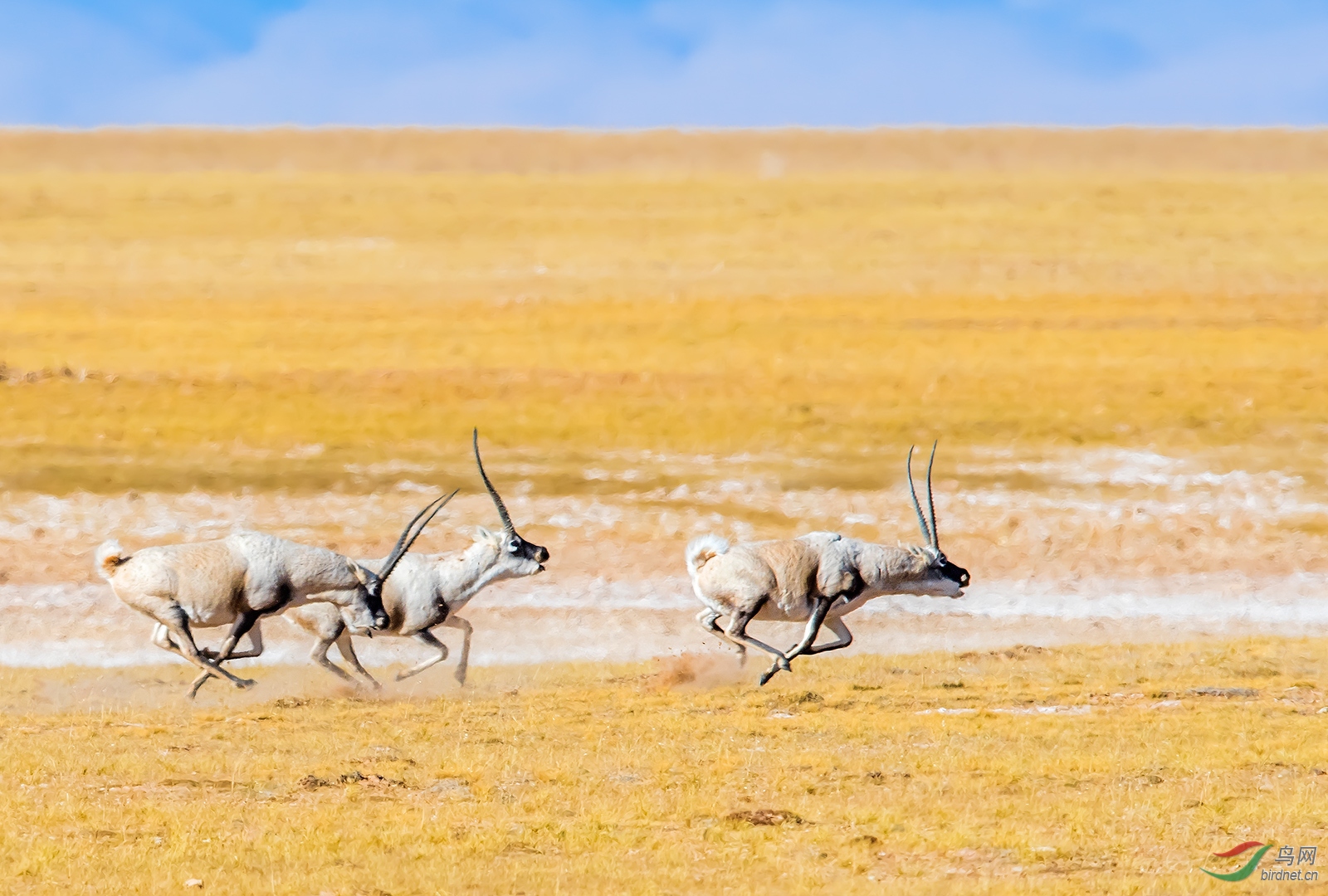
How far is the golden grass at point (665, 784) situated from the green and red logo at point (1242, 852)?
19 cm

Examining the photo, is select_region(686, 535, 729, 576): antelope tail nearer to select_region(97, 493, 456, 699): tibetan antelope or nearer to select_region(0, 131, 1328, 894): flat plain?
select_region(0, 131, 1328, 894): flat plain

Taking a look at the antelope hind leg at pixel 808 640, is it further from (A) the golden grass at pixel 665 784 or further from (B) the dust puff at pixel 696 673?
(B) the dust puff at pixel 696 673

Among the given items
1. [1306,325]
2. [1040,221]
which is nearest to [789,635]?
[1306,325]

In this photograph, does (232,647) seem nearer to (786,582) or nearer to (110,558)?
(110,558)

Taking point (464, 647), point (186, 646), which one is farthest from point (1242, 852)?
point (186, 646)

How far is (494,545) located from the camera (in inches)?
768

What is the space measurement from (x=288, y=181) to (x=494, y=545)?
49241 millimetres

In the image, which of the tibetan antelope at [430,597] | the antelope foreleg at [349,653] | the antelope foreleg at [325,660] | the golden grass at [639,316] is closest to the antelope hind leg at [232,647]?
the antelope foreleg at [325,660]

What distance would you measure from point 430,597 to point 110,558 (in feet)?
10.4

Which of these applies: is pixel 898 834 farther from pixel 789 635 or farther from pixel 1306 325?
pixel 1306 325

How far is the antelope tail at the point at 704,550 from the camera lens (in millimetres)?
18641

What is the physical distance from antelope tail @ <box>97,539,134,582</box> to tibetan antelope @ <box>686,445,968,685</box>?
5.27 m

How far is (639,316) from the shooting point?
4484 centimetres

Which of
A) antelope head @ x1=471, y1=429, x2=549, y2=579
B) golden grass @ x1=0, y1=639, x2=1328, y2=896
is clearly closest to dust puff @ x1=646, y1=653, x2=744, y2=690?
golden grass @ x1=0, y1=639, x2=1328, y2=896
